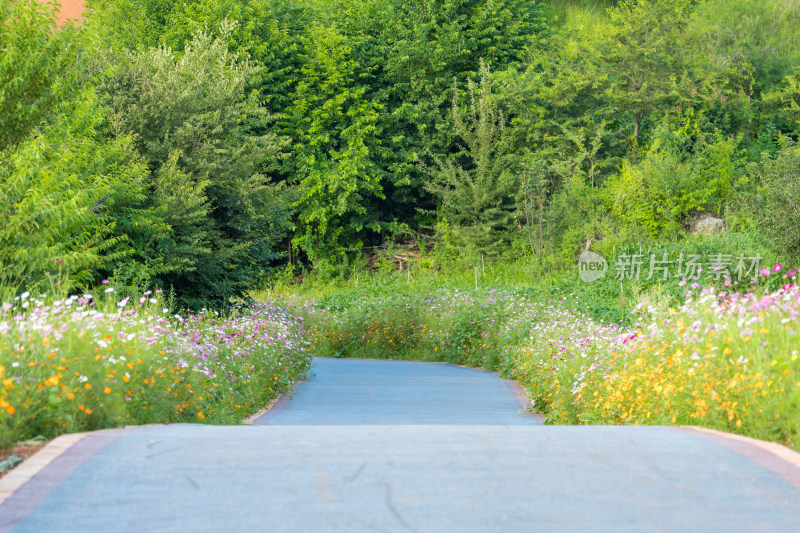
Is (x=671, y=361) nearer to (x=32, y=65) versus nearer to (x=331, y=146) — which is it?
(x=32, y=65)

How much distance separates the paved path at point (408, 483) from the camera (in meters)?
3.39

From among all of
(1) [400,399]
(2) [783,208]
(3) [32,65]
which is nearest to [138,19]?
(3) [32,65]

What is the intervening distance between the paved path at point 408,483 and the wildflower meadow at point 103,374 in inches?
19.7

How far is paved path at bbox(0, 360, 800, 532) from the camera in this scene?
3.39 metres

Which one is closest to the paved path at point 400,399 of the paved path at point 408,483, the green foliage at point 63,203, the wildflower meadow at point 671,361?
the wildflower meadow at point 671,361

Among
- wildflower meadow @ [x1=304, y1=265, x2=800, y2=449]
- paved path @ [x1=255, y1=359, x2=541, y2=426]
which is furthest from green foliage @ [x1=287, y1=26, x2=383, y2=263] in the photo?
paved path @ [x1=255, y1=359, x2=541, y2=426]

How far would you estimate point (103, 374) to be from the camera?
5457mm

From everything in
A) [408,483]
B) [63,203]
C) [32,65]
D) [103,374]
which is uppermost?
[32,65]

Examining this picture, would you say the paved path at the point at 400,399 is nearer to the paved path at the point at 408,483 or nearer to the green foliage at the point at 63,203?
the green foliage at the point at 63,203

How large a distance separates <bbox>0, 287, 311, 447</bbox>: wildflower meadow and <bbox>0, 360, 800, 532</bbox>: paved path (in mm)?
500

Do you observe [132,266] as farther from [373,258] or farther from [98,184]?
[373,258]

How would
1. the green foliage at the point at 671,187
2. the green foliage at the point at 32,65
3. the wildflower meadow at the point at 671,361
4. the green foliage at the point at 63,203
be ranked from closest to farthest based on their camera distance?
1. the wildflower meadow at the point at 671,361
2. the green foliage at the point at 63,203
3. the green foliage at the point at 32,65
4. the green foliage at the point at 671,187

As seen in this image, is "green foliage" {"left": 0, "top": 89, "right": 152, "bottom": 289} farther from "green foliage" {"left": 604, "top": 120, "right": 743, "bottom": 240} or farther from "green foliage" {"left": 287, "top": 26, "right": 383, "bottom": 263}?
"green foliage" {"left": 287, "top": 26, "right": 383, "bottom": 263}

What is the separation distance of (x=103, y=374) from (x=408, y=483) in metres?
2.64
